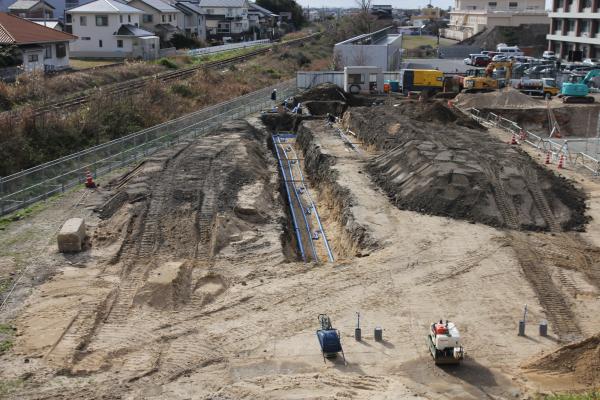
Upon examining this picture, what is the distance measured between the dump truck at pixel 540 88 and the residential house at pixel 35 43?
111ft

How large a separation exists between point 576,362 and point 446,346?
2.46 metres

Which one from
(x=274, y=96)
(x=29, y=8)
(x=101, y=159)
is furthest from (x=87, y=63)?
(x=101, y=159)

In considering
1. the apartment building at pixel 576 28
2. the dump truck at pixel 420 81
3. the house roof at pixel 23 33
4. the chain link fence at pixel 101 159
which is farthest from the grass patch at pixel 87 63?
the apartment building at pixel 576 28

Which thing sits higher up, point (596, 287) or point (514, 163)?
point (514, 163)

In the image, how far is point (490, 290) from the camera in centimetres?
1678

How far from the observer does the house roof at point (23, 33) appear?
4659 cm

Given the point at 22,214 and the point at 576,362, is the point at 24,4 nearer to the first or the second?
the point at 22,214

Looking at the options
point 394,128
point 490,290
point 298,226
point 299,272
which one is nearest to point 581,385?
point 490,290

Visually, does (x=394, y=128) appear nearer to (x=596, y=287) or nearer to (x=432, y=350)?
(x=596, y=287)

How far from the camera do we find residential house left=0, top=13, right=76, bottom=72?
153 ft

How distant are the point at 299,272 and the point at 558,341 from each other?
22.2 feet

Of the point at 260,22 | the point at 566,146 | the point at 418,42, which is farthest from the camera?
the point at 260,22

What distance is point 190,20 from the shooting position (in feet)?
293

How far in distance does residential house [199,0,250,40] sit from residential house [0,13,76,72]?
52.5m
